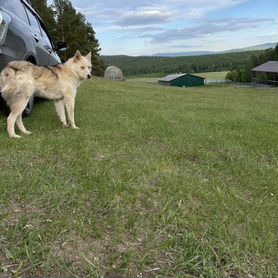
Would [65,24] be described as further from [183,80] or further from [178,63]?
[178,63]

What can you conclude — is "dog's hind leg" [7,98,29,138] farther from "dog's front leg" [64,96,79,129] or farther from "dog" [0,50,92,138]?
"dog's front leg" [64,96,79,129]

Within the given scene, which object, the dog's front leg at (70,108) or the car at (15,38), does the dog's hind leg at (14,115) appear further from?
the dog's front leg at (70,108)

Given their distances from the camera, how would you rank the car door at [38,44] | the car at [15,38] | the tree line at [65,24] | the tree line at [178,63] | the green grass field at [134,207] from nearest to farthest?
the green grass field at [134,207], the car at [15,38], the car door at [38,44], the tree line at [65,24], the tree line at [178,63]

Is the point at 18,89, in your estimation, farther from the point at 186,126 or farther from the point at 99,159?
the point at 186,126

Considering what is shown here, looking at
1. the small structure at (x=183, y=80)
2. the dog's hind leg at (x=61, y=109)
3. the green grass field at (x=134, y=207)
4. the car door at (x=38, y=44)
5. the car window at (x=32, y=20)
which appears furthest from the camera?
the small structure at (x=183, y=80)

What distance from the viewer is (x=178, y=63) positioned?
123688 millimetres

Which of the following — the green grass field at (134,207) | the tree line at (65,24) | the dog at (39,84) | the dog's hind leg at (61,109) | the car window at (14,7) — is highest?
the tree line at (65,24)

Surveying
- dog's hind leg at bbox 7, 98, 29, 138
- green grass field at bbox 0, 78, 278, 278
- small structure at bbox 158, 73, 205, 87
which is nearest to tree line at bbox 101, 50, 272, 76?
small structure at bbox 158, 73, 205, 87

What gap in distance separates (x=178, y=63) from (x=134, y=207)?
122998 millimetres

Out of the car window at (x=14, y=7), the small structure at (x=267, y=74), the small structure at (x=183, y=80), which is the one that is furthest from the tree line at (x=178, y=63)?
the car window at (x=14, y=7)

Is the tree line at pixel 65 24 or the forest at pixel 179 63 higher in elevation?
the tree line at pixel 65 24

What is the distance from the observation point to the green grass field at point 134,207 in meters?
2.80

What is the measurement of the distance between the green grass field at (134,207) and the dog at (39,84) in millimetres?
404

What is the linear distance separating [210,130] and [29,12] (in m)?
4.02
